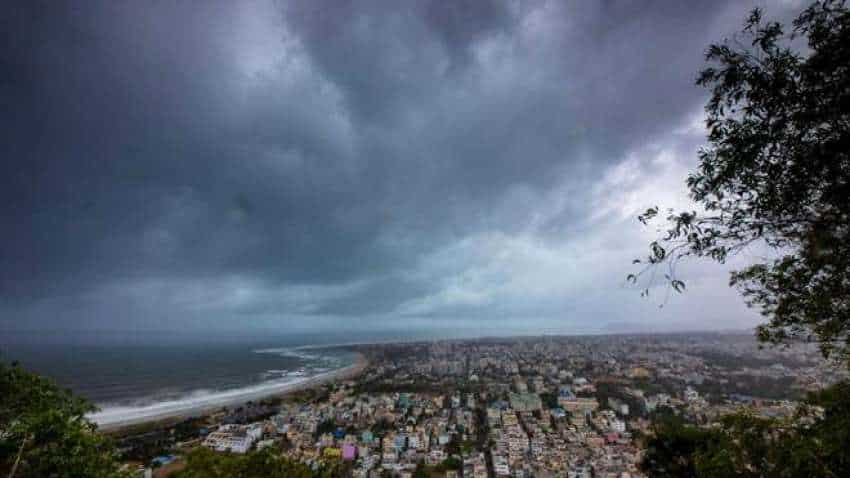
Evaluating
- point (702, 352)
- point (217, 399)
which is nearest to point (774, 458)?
point (217, 399)

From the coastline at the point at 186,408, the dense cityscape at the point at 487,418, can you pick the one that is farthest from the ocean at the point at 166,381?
the dense cityscape at the point at 487,418

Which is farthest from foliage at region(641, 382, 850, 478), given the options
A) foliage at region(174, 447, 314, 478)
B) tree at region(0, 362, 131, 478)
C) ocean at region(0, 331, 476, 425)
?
ocean at region(0, 331, 476, 425)

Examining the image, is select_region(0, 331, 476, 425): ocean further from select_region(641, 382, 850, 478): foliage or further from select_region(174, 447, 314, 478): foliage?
select_region(641, 382, 850, 478): foliage

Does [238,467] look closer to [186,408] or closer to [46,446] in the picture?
[46,446]

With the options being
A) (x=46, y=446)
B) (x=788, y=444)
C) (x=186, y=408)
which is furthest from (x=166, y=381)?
(x=788, y=444)

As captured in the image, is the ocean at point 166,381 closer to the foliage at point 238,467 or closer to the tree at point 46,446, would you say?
the tree at point 46,446

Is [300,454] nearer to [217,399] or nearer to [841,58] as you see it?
[217,399]
